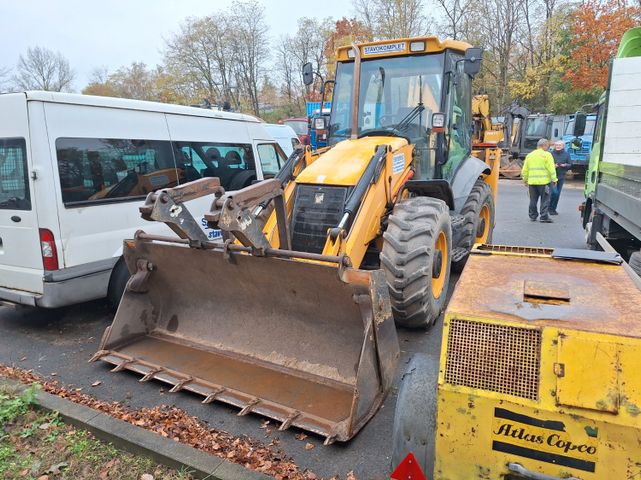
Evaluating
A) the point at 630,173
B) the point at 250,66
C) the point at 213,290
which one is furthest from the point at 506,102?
the point at 213,290

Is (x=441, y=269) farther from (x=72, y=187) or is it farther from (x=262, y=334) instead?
(x=72, y=187)

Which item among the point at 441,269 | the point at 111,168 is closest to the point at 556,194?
the point at 441,269

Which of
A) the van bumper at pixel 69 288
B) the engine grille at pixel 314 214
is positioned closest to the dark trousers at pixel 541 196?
the engine grille at pixel 314 214

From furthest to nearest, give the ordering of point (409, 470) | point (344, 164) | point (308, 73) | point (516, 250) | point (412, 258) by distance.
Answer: point (308, 73)
point (344, 164)
point (412, 258)
point (516, 250)
point (409, 470)

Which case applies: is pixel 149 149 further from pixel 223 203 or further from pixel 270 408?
pixel 270 408

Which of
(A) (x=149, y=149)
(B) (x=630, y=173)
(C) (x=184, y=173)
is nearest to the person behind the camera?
(B) (x=630, y=173)

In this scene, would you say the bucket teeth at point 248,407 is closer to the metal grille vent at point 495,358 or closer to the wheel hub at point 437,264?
the metal grille vent at point 495,358

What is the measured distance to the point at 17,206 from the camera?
4.62 metres

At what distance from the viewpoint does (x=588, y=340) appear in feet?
5.75

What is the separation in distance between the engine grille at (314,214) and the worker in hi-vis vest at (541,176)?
768 centimetres

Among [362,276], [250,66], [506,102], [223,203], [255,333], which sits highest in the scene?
[250,66]

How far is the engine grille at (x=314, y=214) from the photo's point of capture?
14.2ft

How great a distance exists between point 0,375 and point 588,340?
4488 mm

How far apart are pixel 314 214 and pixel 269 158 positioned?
11.6 feet
